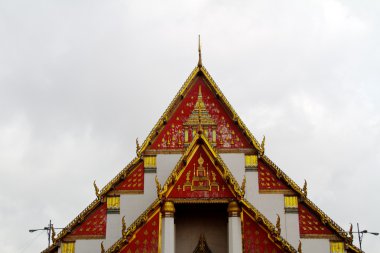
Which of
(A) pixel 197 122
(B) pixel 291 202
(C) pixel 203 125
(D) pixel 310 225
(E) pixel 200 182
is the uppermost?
(A) pixel 197 122

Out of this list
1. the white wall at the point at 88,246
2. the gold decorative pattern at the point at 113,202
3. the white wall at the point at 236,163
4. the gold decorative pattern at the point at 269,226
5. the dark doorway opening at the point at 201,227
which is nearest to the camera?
the gold decorative pattern at the point at 269,226

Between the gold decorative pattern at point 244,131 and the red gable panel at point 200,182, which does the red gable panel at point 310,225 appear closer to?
the gold decorative pattern at point 244,131

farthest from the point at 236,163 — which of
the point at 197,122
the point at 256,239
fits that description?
the point at 256,239

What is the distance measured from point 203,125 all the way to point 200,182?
133 inches

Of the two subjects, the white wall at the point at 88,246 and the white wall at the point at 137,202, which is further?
the white wall at the point at 137,202

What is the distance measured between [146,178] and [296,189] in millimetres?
5186

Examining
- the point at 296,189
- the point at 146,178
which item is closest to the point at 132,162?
the point at 146,178

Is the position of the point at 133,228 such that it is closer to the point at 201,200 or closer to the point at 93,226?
the point at 201,200

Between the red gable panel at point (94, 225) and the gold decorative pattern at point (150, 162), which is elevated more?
the gold decorative pattern at point (150, 162)

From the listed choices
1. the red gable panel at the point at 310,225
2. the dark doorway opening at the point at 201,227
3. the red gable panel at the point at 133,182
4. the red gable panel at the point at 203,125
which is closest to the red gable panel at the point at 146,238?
the dark doorway opening at the point at 201,227

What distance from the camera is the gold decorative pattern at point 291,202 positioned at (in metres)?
21.2

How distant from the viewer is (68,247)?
824 inches

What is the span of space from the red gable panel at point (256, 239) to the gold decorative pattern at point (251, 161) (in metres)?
2.95

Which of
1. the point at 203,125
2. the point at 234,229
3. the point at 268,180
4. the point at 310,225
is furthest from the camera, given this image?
the point at 203,125
